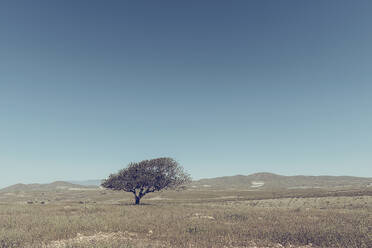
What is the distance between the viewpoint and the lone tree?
46.9 m

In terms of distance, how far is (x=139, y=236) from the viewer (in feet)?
47.4

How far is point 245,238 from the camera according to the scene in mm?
13562

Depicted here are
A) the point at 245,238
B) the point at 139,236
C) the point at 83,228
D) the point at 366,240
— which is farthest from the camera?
the point at 83,228

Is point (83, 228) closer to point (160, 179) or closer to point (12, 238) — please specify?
point (12, 238)

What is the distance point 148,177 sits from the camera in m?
46.6

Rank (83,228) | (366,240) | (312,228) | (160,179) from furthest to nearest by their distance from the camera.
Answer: (160,179), (83,228), (312,228), (366,240)

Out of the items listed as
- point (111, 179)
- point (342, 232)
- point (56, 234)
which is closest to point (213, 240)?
point (342, 232)

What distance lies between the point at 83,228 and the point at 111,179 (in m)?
34.3

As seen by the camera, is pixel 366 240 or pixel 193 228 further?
pixel 193 228

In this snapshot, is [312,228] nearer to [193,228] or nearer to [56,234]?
[193,228]

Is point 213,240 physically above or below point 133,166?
below

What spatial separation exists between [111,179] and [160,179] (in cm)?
1110

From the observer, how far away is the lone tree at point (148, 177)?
46.9 metres

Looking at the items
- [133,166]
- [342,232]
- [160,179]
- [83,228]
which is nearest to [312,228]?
[342,232]
